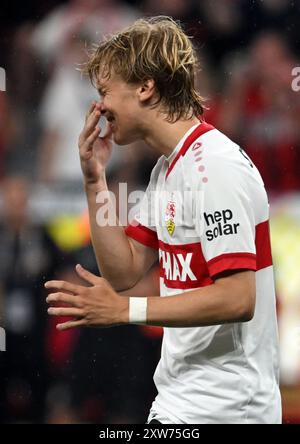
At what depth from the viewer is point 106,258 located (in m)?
2.40

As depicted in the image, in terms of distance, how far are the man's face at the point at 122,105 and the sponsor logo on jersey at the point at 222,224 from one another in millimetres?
390

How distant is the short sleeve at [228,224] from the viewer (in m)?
1.99

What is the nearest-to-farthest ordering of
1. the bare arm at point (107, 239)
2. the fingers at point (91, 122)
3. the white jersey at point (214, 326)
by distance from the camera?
the white jersey at point (214, 326)
the fingers at point (91, 122)
the bare arm at point (107, 239)

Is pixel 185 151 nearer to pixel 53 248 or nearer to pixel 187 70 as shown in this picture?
pixel 187 70

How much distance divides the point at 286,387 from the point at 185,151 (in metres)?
1.82

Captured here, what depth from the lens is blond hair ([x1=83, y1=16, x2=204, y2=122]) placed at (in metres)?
2.28

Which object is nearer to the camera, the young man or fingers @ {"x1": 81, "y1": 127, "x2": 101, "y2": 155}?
the young man

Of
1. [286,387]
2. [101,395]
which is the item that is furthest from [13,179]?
[286,387]

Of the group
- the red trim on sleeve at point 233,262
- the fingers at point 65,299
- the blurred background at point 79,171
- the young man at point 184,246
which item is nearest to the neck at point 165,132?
the young man at point 184,246

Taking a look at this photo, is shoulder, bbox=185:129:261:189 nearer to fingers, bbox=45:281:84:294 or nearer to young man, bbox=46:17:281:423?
young man, bbox=46:17:281:423

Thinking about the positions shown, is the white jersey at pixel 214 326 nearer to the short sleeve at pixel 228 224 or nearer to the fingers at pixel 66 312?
the short sleeve at pixel 228 224

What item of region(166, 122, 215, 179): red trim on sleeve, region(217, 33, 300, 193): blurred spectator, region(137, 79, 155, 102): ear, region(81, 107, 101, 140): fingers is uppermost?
region(217, 33, 300, 193): blurred spectator

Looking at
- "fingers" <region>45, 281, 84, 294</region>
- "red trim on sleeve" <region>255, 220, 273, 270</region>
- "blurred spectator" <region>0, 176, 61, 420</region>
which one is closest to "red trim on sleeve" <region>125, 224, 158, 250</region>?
"red trim on sleeve" <region>255, 220, 273, 270</region>

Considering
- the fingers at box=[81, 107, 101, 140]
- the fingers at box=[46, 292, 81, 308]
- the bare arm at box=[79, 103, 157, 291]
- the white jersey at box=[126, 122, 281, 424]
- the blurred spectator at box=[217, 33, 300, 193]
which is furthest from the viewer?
the blurred spectator at box=[217, 33, 300, 193]
